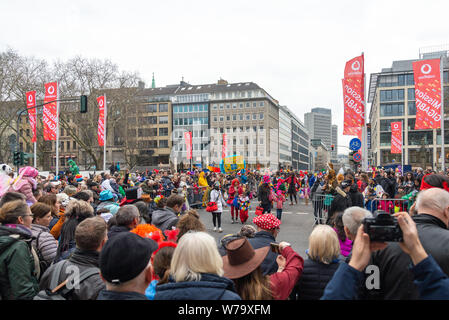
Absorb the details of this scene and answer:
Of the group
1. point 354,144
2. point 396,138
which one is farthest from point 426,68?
point 396,138

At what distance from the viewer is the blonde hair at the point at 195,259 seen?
7.14ft

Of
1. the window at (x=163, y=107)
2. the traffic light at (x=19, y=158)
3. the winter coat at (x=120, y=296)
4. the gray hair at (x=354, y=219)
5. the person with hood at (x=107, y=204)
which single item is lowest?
the winter coat at (x=120, y=296)

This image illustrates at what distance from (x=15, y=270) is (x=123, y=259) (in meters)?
1.45

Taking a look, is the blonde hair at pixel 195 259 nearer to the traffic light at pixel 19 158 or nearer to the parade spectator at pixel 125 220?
the parade spectator at pixel 125 220

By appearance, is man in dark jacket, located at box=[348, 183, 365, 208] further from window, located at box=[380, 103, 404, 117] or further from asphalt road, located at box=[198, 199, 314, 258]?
window, located at box=[380, 103, 404, 117]

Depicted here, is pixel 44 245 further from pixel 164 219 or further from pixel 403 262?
pixel 403 262

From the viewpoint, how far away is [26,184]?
7.06m

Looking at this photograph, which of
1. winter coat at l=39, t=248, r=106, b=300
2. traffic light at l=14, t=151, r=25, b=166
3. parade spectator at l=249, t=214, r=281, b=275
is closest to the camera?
winter coat at l=39, t=248, r=106, b=300

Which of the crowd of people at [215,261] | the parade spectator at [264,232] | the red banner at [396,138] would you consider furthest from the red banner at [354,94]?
the red banner at [396,138]

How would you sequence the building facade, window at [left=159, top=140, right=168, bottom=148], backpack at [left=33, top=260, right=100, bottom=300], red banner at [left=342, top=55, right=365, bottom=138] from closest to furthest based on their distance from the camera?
backpack at [left=33, top=260, right=100, bottom=300], red banner at [left=342, top=55, right=365, bottom=138], the building facade, window at [left=159, top=140, right=168, bottom=148]

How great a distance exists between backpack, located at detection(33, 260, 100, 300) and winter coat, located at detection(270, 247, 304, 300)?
1469 millimetres

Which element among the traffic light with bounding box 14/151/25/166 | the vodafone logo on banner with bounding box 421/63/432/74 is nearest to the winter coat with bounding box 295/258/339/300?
the vodafone logo on banner with bounding box 421/63/432/74

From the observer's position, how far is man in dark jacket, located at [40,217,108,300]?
2.62m

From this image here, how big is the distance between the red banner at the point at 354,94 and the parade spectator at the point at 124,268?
1427 cm
